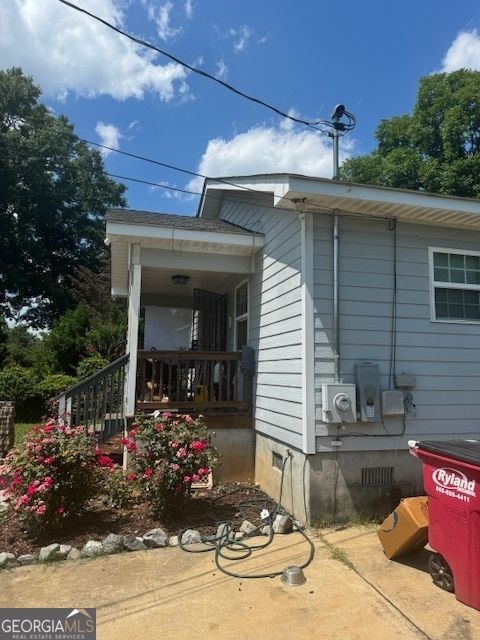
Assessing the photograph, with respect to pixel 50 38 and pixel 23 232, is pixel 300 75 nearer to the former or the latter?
pixel 50 38

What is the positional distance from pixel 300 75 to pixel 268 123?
1.06m

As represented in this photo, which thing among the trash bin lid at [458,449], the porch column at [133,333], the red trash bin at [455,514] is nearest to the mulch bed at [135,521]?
the porch column at [133,333]

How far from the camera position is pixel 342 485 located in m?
4.67

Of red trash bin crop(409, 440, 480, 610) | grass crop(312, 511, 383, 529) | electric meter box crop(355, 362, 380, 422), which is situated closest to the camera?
red trash bin crop(409, 440, 480, 610)

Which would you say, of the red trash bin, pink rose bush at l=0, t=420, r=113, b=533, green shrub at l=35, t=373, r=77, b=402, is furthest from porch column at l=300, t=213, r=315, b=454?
green shrub at l=35, t=373, r=77, b=402

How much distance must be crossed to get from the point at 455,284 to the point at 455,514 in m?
3.03

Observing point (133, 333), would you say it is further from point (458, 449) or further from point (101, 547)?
point (458, 449)

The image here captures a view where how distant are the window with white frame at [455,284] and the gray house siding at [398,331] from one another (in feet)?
0.36

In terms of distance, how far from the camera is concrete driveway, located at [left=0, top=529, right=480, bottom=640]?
9.08 feet

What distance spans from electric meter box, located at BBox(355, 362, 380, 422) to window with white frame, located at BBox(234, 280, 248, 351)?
2.88 meters

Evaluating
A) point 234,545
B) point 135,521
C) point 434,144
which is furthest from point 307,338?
point 434,144

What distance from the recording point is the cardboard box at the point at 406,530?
3.56 meters

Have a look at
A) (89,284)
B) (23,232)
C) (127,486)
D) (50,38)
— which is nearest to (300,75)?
(50,38)

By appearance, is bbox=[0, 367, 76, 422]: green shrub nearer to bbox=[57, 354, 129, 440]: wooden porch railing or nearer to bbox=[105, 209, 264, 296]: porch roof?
bbox=[57, 354, 129, 440]: wooden porch railing
